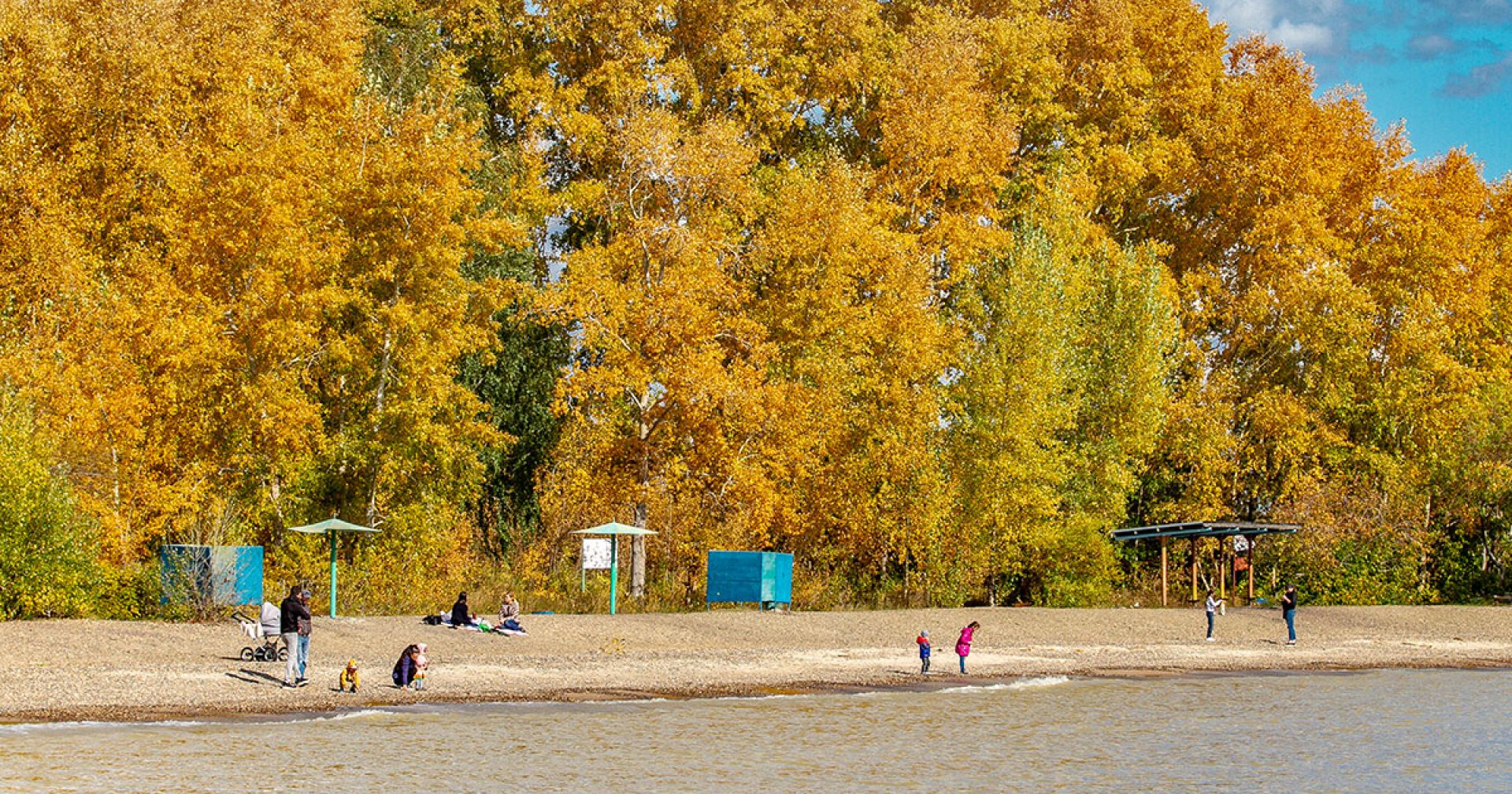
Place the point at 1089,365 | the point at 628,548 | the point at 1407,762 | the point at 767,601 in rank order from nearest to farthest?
the point at 1407,762 → the point at 767,601 → the point at 628,548 → the point at 1089,365

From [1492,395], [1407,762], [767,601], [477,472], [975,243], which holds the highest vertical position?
[975,243]

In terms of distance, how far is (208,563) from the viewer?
111 feet

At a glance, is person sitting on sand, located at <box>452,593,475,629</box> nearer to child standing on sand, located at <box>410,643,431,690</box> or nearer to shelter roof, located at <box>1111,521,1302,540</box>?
child standing on sand, located at <box>410,643,431,690</box>

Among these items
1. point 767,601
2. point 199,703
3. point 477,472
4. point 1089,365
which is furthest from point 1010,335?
point 199,703

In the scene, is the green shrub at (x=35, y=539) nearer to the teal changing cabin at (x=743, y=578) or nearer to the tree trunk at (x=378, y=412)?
the tree trunk at (x=378, y=412)

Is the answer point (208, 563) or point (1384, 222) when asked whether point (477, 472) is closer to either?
point (208, 563)

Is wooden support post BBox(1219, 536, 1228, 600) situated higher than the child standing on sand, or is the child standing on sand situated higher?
wooden support post BBox(1219, 536, 1228, 600)

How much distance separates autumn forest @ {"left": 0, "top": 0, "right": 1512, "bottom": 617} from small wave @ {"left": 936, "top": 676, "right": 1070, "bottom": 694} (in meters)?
11.5

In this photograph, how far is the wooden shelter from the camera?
47.7m

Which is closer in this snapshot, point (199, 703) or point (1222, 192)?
point (199, 703)

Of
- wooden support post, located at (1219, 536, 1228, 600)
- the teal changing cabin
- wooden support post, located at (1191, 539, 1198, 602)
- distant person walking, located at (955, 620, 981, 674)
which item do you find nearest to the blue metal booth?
the teal changing cabin

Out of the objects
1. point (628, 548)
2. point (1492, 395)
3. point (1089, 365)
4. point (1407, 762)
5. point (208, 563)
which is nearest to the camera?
point (1407, 762)

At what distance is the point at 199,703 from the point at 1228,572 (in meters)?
39.2

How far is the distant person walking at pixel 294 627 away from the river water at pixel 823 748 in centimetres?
229
